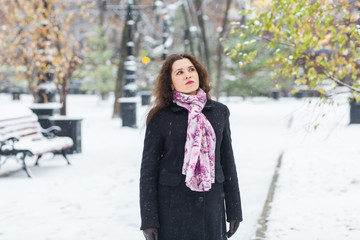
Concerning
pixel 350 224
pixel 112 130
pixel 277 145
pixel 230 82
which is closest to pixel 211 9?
pixel 230 82

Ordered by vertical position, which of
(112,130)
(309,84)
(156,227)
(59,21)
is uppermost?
(59,21)

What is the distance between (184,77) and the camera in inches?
124

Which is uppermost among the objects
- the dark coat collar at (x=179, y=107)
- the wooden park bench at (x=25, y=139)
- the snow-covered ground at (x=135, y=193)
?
the dark coat collar at (x=179, y=107)

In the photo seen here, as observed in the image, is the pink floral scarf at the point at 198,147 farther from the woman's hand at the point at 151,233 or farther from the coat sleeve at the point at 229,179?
the woman's hand at the point at 151,233

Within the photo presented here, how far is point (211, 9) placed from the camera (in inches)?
1946

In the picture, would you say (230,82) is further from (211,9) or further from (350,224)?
(350,224)

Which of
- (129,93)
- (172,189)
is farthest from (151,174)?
(129,93)

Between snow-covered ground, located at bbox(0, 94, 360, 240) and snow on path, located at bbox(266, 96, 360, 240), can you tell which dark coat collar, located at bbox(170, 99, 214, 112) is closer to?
snow-covered ground, located at bbox(0, 94, 360, 240)

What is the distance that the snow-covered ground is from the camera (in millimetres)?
5867

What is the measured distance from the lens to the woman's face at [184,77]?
314cm

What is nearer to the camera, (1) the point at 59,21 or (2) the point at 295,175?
(2) the point at 295,175

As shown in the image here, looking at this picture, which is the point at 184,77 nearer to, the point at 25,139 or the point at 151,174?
the point at 151,174

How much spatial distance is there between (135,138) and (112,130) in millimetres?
2437

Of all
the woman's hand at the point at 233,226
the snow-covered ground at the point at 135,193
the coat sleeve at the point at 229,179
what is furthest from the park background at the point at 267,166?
the woman's hand at the point at 233,226
